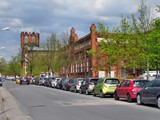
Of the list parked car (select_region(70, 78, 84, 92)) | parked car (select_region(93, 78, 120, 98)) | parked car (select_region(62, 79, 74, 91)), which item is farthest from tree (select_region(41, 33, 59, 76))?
parked car (select_region(93, 78, 120, 98))

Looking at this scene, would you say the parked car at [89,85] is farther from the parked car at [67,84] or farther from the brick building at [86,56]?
the brick building at [86,56]

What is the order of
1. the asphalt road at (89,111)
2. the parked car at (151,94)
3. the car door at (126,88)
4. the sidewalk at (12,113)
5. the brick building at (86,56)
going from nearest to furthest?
1. the asphalt road at (89,111)
2. the sidewalk at (12,113)
3. the parked car at (151,94)
4. the car door at (126,88)
5. the brick building at (86,56)

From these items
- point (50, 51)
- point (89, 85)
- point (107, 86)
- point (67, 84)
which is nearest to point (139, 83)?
point (107, 86)

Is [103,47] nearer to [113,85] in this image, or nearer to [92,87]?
[92,87]

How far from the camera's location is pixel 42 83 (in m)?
62.7

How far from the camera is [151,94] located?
17219 millimetres

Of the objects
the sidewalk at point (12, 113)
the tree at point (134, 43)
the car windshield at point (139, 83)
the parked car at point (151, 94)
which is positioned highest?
the tree at point (134, 43)

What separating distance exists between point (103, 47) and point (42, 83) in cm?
2820

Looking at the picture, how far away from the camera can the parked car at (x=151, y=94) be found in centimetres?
1667

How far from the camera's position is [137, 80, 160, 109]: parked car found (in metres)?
16.7

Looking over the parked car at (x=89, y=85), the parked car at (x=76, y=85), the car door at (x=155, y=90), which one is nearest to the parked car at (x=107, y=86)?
the parked car at (x=89, y=85)

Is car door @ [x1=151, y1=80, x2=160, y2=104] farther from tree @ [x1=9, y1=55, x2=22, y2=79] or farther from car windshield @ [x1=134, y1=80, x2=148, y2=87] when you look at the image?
tree @ [x1=9, y1=55, x2=22, y2=79]

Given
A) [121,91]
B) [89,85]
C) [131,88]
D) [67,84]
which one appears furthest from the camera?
[67,84]

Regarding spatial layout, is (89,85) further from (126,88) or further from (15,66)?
(15,66)
